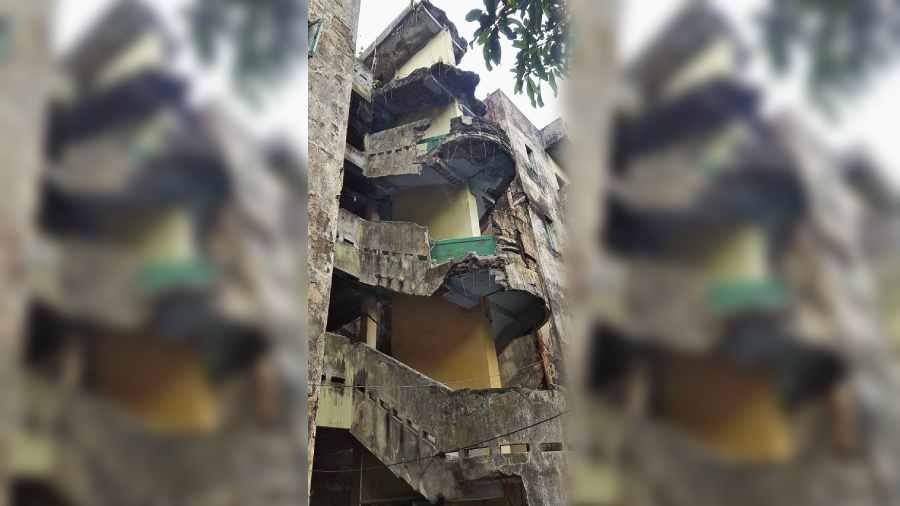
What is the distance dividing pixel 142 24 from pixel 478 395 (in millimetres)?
9678

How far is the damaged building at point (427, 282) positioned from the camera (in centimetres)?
958

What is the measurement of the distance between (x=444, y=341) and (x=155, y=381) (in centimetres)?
1230

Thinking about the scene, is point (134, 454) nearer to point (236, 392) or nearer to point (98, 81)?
point (236, 392)

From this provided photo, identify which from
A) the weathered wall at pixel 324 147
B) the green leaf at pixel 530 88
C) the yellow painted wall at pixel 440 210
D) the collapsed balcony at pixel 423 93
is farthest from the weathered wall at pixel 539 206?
the green leaf at pixel 530 88

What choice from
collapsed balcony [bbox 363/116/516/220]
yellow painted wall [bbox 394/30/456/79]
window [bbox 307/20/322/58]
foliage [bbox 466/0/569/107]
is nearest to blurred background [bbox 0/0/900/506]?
foliage [bbox 466/0/569/107]

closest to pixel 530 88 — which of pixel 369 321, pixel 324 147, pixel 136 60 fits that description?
pixel 136 60

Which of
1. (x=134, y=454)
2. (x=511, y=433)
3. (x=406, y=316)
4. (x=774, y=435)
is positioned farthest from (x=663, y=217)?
(x=406, y=316)

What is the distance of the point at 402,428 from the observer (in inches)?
381

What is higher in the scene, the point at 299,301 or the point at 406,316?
the point at 406,316

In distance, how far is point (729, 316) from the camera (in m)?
0.55

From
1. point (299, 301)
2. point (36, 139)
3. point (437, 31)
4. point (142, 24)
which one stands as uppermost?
point (437, 31)

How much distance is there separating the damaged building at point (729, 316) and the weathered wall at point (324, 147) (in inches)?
243

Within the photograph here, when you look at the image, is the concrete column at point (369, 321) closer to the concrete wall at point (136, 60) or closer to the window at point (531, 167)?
the window at point (531, 167)

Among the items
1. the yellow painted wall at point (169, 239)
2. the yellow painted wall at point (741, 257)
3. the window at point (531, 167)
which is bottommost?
the yellow painted wall at point (741, 257)
